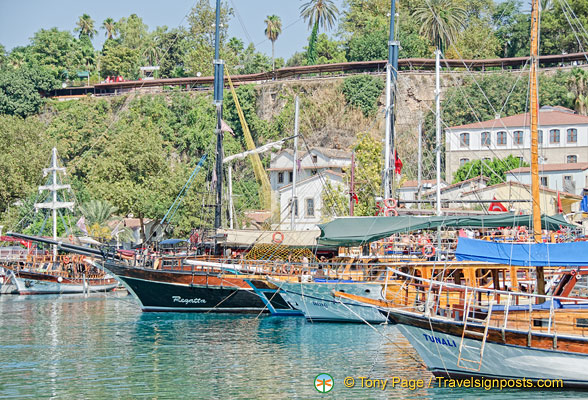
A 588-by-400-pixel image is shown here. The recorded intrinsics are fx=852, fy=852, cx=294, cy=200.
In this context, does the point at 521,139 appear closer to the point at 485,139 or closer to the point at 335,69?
the point at 485,139

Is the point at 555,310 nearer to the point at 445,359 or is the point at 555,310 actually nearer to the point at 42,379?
the point at 445,359

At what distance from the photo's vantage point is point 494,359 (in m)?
22.0

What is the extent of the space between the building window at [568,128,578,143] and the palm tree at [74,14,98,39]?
256 ft

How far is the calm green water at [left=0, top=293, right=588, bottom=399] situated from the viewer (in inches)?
909

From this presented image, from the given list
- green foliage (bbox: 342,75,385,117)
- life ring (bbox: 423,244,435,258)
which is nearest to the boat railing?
life ring (bbox: 423,244,435,258)

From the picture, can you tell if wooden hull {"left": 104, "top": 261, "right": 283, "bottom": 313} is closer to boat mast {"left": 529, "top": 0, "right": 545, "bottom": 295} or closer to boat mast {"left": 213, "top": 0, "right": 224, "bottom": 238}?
boat mast {"left": 213, "top": 0, "right": 224, "bottom": 238}

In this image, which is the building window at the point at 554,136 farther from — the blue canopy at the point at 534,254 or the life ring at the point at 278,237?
the blue canopy at the point at 534,254

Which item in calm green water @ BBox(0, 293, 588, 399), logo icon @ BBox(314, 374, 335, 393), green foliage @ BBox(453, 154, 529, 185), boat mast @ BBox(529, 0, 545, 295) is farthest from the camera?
green foliage @ BBox(453, 154, 529, 185)

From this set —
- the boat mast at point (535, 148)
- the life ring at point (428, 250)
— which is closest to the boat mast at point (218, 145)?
the life ring at point (428, 250)

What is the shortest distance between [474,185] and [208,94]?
41790 mm

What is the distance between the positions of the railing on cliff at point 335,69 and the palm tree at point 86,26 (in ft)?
74.1

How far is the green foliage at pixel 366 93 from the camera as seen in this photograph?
89.8m

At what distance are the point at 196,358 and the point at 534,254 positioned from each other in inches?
456

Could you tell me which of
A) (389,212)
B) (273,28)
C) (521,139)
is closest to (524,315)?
(389,212)
